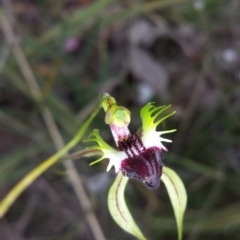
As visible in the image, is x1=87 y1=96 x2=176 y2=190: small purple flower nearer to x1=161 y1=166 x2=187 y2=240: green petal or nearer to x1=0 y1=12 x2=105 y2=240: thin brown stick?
x1=161 y1=166 x2=187 y2=240: green petal

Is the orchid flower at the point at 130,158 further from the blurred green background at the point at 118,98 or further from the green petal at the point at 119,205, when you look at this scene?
the blurred green background at the point at 118,98

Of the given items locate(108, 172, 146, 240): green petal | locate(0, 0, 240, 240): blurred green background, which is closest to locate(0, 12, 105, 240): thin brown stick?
locate(0, 0, 240, 240): blurred green background

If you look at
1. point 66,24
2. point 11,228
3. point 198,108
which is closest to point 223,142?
point 198,108

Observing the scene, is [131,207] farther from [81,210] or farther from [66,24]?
[66,24]

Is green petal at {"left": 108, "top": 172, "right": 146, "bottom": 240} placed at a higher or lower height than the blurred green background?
lower

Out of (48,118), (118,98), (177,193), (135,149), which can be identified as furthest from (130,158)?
(118,98)

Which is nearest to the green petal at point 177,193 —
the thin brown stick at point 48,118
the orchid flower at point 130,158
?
the orchid flower at point 130,158
